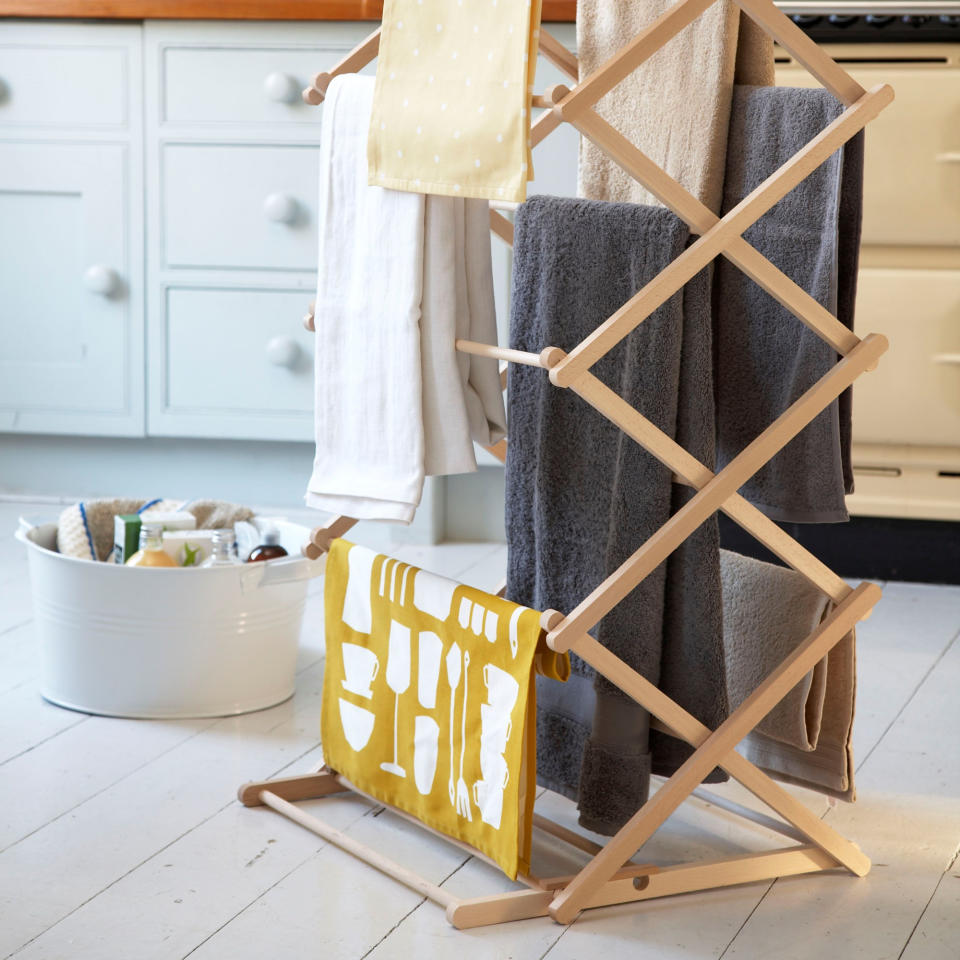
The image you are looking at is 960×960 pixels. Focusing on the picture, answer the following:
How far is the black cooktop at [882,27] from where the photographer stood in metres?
2.09

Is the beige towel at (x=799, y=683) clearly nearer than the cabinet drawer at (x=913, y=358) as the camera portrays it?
Yes

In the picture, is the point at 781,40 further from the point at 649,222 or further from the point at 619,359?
the point at 619,359

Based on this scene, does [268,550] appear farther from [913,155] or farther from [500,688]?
[913,155]

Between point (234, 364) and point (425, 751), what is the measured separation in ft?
4.29

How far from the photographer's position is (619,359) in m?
1.19

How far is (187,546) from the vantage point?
5.27ft

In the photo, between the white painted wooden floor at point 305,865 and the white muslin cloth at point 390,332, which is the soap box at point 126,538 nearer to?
the white painted wooden floor at point 305,865

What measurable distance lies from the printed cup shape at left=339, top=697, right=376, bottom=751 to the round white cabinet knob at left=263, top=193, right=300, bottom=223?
1192mm

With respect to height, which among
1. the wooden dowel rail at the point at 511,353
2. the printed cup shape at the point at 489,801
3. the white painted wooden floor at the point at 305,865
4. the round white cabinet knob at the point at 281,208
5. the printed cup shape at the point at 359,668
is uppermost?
the round white cabinet knob at the point at 281,208

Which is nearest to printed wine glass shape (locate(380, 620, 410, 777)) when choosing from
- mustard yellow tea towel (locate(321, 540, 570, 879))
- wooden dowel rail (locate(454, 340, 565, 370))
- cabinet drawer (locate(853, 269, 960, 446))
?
mustard yellow tea towel (locate(321, 540, 570, 879))

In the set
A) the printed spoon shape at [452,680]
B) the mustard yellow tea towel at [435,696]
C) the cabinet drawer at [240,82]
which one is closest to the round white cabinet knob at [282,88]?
the cabinet drawer at [240,82]

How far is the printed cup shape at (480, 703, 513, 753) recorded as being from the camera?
113 centimetres

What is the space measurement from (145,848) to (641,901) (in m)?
0.44

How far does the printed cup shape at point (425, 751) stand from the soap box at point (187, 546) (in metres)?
0.46
